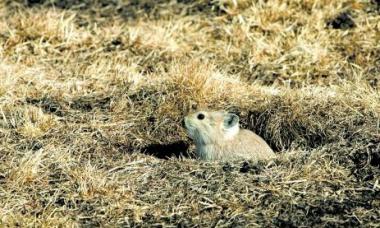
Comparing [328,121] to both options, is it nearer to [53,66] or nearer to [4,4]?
[53,66]

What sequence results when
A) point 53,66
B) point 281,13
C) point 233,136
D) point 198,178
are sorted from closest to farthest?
point 198,178 < point 233,136 < point 53,66 < point 281,13

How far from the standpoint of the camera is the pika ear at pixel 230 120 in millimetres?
6016

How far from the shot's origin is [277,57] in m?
7.98

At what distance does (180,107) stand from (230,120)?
0.68 metres

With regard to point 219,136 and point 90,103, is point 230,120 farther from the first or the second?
point 90,103

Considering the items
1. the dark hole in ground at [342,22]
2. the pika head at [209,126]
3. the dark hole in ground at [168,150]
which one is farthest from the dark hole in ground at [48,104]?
the dark hole in ground at [342,22]

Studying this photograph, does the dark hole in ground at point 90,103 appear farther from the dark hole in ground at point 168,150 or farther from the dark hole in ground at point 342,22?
the dark hole in ground at point 342,22

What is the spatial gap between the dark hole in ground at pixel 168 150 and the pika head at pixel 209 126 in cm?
23

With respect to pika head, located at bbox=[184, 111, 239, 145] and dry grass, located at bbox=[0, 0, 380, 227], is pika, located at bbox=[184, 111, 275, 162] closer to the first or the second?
pika head, located at bbox=[184, 111, 239, 145]

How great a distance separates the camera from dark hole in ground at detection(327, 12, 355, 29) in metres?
8.48

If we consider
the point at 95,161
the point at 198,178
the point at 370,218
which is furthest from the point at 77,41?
the point at 370,218

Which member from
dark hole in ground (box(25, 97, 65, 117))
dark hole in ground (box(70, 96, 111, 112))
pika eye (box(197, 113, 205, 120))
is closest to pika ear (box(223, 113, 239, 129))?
pika eye (box(197, 113, 205, 120))

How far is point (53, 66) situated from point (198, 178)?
281 cm

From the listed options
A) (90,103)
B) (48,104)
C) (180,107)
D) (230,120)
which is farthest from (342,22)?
(48,104)
